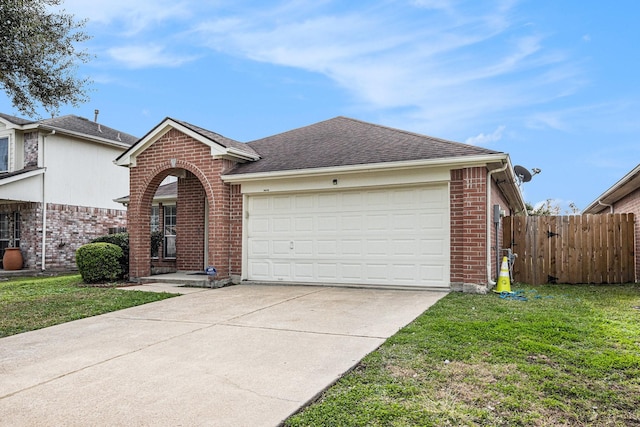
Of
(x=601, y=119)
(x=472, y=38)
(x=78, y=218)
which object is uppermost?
(x=472, y=38)

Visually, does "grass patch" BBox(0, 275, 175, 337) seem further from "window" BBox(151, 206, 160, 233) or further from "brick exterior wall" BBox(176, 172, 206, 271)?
"window" BBox(151, 206, 160, 233)

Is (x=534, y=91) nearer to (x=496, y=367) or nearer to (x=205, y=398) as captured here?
(x=496, y=367)

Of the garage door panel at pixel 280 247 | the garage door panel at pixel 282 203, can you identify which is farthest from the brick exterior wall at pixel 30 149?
the garage door panel at pixel 280 247

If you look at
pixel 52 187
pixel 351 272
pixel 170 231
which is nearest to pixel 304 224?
pixel 351 272

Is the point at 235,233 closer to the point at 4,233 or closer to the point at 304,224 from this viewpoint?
the point at 304,224

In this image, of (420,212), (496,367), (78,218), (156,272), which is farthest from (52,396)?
(78,218)

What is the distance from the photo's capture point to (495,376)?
389 centimetres

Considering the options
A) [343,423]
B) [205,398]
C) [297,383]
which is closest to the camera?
[343,423]

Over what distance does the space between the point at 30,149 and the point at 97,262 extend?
8346 millimetres

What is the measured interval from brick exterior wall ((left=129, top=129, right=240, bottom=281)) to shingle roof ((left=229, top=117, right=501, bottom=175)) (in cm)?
76

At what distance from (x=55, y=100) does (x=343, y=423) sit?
32.2 feet

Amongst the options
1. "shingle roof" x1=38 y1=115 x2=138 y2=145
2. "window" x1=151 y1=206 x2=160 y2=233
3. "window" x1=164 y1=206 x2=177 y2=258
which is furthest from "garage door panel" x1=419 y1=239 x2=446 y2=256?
"shingle roof" x1=38 y1=115 x2=138 y2=145

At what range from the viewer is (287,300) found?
8227 mm

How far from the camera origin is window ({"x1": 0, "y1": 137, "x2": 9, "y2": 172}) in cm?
1728
